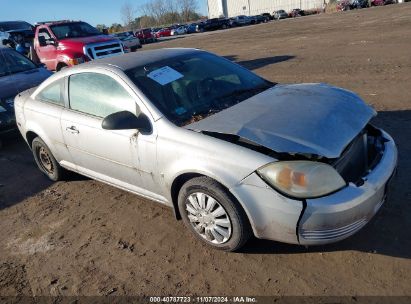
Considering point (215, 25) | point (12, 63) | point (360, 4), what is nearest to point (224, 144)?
point (12, 63)

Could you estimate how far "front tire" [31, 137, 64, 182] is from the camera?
506cm

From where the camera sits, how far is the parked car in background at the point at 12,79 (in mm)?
6699

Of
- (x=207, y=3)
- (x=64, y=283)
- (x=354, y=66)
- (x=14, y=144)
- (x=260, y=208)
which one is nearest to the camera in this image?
(x=260, y=208)

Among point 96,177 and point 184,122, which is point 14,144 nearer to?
point 96,177

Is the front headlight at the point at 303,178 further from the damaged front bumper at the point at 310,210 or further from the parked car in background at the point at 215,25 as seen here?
the parked car in background at the point at 215,25

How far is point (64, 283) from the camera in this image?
3.27 meters

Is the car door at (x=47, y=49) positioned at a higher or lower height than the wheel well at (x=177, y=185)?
higher

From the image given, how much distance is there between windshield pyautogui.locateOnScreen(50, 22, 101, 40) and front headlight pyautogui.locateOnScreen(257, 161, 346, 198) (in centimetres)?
1068

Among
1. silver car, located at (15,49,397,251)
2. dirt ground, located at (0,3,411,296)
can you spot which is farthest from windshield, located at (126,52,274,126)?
dirt ground, located at (0,3,411,296)

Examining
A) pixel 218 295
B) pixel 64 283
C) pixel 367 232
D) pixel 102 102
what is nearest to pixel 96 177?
pixel 102 102

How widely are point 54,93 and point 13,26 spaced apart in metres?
16.3

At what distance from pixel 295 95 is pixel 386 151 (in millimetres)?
→ 946

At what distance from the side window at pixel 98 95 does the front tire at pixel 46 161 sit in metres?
1.04

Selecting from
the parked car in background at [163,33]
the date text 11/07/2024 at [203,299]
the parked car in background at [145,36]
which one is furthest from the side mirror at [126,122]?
the parked car in background at [163,33]
